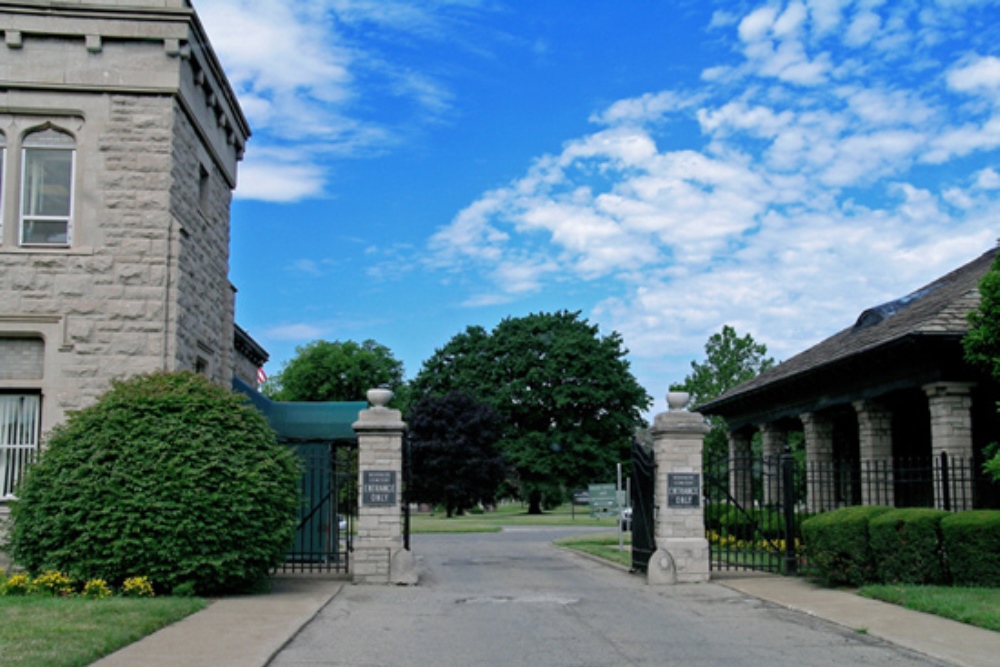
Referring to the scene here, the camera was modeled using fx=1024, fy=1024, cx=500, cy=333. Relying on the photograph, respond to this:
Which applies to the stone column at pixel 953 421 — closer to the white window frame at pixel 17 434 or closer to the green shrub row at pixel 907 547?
the green shrub row at pixel 907 547

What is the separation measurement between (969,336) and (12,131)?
1552 centimetres

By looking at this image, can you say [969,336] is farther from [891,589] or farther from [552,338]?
[552,338]

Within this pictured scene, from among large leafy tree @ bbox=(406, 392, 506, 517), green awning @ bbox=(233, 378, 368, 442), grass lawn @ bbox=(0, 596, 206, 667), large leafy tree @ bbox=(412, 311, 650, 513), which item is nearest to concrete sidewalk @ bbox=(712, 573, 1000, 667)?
grass lawn @ bbox=(0, 596, 206, 667)

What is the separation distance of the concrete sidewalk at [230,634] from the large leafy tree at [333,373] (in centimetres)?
6663

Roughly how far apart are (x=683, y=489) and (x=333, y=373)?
66641 millimetres

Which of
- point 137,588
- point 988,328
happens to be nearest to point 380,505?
point 137,588

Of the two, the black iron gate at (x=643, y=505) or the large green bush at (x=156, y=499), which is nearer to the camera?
the large green bush at (x=156, y=499)

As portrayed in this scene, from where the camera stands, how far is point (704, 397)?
156 ft

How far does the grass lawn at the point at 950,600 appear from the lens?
1184 centimetres

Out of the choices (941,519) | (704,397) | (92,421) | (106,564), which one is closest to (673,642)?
(941,519)

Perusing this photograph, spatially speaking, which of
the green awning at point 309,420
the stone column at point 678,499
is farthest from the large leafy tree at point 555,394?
the stone column at point 678,499

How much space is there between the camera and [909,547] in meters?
15.0

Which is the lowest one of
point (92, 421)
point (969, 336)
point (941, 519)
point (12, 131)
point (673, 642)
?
point (673, 642)

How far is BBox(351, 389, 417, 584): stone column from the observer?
16688 millimetres
